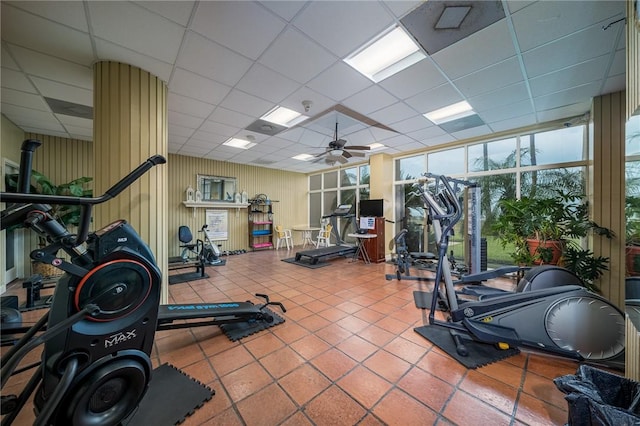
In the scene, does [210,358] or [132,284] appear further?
[210,358]

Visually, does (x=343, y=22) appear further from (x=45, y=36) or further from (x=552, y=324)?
(x=552, y=324)

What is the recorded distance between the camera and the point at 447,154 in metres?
5.73

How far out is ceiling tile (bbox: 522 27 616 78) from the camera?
7.21 feet

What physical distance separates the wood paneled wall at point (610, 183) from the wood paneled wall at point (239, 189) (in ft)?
25.9

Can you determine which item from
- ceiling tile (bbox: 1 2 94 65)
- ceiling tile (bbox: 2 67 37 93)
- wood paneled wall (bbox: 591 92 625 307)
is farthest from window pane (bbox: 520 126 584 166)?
ceiling tile (bbox: 2 67 37 93)

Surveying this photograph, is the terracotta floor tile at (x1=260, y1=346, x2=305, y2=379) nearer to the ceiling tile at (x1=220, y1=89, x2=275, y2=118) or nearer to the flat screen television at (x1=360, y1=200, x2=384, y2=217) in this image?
the ceiling tile at (x1=220, y1=89, x2=275, y2=118)

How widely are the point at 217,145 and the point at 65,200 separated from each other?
4.92 metres

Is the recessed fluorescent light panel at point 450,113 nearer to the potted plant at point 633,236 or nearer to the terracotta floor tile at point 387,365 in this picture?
the potted plant at point 633,236

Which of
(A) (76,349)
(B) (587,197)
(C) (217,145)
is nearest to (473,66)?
(B) (587,197)

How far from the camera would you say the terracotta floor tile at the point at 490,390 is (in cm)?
153

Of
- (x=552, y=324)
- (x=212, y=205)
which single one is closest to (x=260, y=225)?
(x=212, y=205)

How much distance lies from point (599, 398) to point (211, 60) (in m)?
4.10

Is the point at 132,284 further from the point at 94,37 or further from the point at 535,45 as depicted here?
the point at 535,45

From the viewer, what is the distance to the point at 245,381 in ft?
5.65
